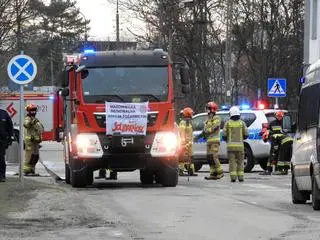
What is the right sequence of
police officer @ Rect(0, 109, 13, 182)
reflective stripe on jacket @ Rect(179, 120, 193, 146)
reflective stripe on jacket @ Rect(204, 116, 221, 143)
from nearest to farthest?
police officer @ Rect(0, 109, 13, 182) → reflective stripe on jacket @ Rect(204, 116, 221, 143) → reflective stripe on jacket @ Rect(179, 120, 193, 146)

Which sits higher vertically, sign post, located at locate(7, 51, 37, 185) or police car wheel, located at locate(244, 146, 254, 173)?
sign post, located at locate(7, 51, 37, 185)

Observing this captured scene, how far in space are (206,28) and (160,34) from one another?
15.1ft

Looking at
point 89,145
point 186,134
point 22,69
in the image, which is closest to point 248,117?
point 186,134

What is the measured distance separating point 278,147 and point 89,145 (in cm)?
782

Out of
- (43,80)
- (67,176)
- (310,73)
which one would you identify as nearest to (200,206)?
(310,73)

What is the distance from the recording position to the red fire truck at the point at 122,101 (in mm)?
16703

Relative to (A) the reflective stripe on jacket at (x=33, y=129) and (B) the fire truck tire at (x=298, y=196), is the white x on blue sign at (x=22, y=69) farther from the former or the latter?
(B) the fire truck tire at (x=298, y=196)

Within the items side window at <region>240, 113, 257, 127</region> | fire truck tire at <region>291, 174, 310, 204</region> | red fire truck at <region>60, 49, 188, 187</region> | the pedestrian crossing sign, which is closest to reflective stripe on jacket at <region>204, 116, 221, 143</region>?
red fire truck at <region>60, 49, 188, 187</region>

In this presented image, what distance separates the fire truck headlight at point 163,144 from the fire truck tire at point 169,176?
59 cm

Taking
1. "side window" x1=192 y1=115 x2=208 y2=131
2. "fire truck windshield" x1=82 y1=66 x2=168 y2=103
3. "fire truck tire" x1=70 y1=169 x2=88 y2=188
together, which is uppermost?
"fire truck windshield" x1=82 y1=66 x2=168 y2=103

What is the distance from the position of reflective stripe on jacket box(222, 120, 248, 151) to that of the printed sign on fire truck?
369 cm

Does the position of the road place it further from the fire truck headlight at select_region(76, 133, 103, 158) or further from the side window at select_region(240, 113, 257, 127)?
the side window at select_region(240, 113, 257, 127)

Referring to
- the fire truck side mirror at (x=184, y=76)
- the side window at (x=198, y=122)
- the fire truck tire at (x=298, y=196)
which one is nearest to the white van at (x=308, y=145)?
the fire truck tire at (x=298, y=196)

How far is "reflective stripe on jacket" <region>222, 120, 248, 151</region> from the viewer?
19750 mm
